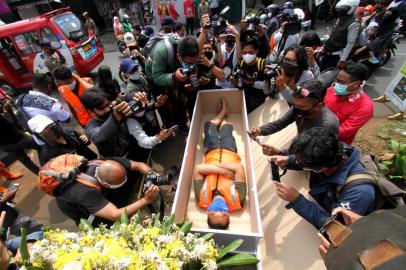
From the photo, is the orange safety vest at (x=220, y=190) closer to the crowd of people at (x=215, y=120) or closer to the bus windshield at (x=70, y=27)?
the crowd of people at (x=215, y=120)

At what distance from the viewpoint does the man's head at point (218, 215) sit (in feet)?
7.32

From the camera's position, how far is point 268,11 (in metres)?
6.14

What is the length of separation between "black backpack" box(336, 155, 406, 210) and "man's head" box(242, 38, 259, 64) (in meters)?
2.12

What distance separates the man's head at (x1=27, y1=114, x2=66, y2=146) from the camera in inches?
94.3

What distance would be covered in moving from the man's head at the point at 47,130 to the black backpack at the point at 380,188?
2.79 metres

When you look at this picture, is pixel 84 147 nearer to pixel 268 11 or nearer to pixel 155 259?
pixel 155 259

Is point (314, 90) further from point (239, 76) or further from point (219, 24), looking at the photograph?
point (219, 24)

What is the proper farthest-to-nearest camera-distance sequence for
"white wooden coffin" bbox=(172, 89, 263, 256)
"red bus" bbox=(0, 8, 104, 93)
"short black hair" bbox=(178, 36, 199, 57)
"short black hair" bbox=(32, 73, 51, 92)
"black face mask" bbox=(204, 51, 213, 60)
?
1. "red bus" bbox=(0, 8, 104, 93)
2. "black face mask" bbox=(204, 51, 213, 60)
3. "short black hair" bbox=(32, 73, 51, 92)
4. "short black hair" bbox=(178, 36, 199, 57)
5. "white wooden coffin" bbox=(172, 89, 263, 256)

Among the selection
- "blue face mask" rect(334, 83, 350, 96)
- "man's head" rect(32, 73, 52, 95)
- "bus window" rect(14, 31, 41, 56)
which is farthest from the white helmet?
"bus window" rect(14, 31, 41, 56)

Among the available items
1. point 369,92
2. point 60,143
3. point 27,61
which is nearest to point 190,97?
point 60,143

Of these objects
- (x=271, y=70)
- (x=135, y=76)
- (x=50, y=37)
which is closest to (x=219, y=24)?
(x=271, y=70)

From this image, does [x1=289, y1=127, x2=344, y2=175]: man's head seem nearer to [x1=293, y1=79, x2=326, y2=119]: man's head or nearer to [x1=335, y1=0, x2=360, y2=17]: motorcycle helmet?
[x1=293, y1=79, x2=326, y2=119]: man's head

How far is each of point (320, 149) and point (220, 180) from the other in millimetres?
1446

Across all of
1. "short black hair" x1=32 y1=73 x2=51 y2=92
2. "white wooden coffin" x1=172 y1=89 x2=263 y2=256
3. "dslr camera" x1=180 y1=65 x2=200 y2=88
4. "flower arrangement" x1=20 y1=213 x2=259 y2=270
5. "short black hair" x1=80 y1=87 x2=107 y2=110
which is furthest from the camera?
"short black hair" x1=32 y1=73 x2=51 y2=92
